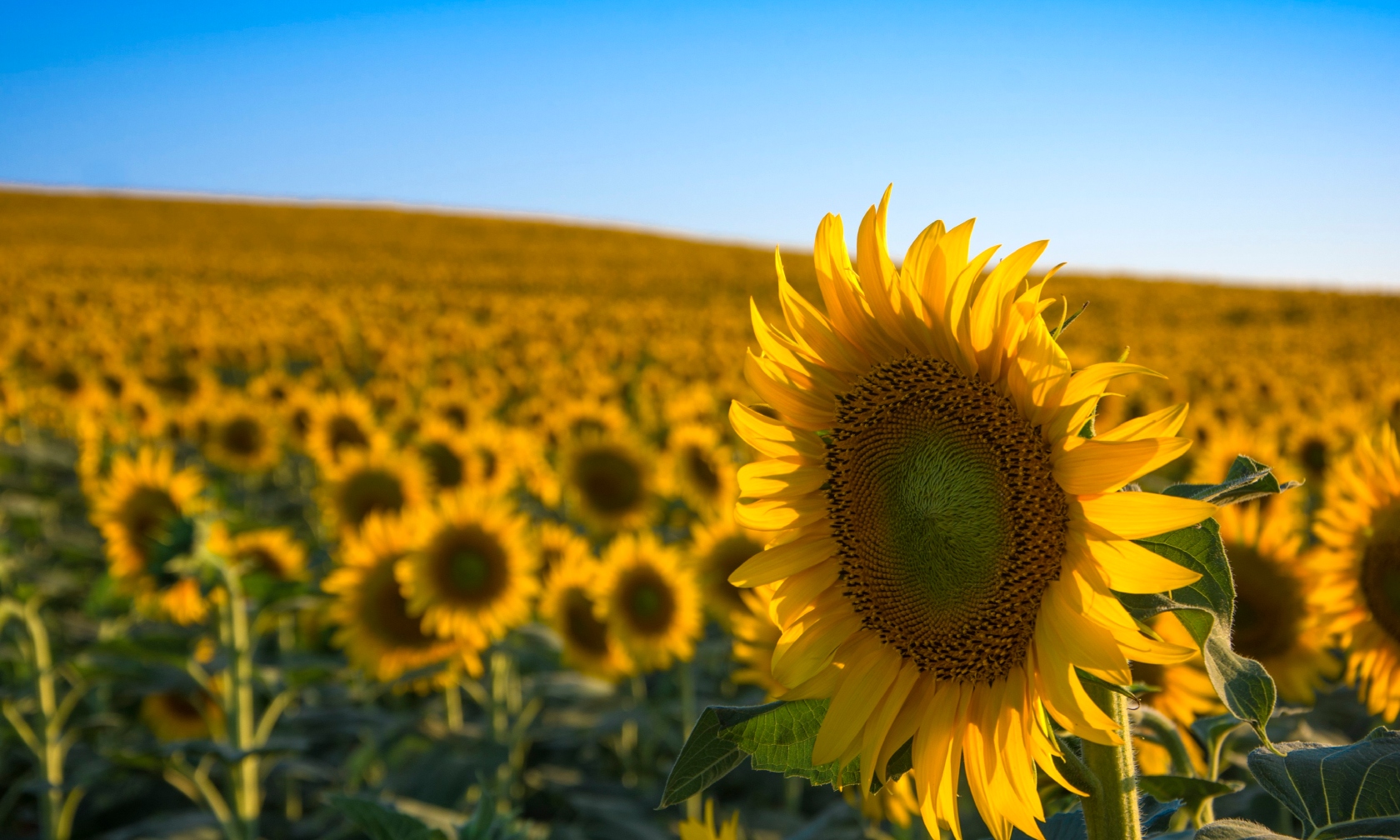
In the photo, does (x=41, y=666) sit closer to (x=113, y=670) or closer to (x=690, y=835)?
(x=113, y=670)

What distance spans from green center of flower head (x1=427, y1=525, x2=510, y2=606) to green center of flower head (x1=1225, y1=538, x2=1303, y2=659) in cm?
294

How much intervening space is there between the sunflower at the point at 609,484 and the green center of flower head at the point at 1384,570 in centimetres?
457

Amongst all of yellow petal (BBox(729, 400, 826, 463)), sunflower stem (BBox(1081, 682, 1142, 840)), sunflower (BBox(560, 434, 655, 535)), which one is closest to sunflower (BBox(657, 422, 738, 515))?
sunflower (BBox(560, 434, 655, 535))

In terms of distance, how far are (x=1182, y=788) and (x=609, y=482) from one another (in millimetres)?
5294

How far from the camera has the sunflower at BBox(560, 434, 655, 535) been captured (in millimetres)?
6215

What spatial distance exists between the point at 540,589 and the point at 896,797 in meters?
2.60

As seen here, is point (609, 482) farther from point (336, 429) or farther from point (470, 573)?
point (336, 429)

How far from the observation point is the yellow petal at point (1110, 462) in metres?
0.88

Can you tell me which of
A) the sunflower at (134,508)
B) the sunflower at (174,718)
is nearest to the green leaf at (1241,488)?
the sunflower at (134,508)

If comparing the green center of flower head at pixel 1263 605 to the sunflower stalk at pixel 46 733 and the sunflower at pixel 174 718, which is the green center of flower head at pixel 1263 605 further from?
the sunflower at pixel 174 718

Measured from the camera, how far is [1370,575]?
1.92m

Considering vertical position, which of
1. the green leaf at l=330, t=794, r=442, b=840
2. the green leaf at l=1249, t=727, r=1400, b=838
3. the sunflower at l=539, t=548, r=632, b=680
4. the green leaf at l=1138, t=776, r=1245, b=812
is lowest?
Result: the sunflower at l=539, t=548, r=632, b=680

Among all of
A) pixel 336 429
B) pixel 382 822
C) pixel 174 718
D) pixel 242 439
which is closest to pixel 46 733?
pixel 174 718

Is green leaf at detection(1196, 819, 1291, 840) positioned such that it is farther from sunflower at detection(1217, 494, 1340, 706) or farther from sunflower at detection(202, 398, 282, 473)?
sunflower at detection(202, 398, 282, 473)
